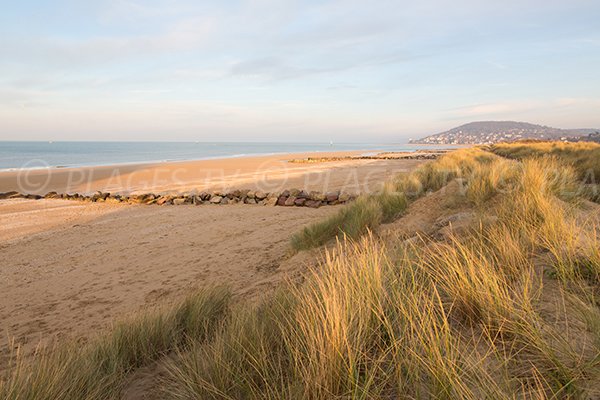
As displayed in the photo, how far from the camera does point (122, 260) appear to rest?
6.23 m

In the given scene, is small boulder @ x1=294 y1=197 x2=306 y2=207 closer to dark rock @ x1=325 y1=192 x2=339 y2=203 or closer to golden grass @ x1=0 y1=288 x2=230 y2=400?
dark rock @ x1=325 y1=192 x2=339 y2=203

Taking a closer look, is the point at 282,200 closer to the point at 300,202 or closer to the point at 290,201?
the point at 290,201

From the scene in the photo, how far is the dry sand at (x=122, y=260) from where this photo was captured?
4.22 m

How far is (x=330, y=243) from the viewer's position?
5.80m

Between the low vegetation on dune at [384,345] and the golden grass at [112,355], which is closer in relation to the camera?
the low vegetation on dune at [384,345]

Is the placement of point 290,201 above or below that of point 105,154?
below

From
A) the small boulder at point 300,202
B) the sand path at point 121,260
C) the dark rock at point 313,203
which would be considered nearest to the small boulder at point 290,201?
the small boulder at point 300,202

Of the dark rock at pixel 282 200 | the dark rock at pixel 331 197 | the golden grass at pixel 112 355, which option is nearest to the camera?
the golden grass at pixel 112 355

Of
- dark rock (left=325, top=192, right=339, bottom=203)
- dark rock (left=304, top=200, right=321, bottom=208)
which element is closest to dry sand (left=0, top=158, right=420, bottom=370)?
dark rock (left=304, top=200, right=321, bottom=208)

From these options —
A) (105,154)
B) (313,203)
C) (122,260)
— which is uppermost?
(105,154)

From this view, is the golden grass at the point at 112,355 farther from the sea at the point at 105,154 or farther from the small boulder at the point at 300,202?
the sea at the point at 105,154

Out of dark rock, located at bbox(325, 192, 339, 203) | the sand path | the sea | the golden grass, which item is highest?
the sea

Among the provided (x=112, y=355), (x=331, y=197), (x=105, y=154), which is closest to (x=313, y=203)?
(x=331, y=197)

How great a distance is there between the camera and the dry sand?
13.9ft
